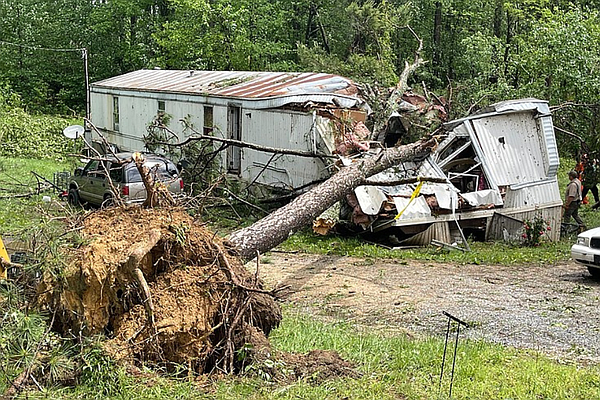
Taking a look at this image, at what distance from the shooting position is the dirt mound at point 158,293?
583 cm

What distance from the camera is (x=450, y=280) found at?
11.7 metres

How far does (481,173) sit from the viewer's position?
52.0 feet

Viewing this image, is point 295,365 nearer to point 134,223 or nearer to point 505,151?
point 134,223

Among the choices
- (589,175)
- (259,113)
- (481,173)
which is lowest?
(589,175)

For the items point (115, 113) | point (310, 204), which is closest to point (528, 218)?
point (310, 204)

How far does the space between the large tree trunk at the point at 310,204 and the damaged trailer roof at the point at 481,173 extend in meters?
0.75

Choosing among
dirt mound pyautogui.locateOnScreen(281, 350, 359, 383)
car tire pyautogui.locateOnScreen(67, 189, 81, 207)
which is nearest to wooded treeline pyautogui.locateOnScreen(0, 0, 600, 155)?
car tire pyautogui.locateOnScreen(67, 189, 81, 207)

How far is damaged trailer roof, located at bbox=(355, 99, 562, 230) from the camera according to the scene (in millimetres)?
14477

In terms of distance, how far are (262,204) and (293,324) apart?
346 inches

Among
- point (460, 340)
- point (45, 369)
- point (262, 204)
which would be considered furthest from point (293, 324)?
point (262, 204)

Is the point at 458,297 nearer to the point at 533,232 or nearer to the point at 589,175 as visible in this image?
the point at 533,232

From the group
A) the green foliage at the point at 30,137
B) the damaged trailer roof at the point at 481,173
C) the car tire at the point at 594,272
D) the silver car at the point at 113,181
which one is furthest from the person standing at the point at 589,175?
the green foliage at the point at 30,137

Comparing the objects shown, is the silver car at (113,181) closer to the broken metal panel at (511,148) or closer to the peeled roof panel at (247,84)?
the peeled roof panel at (247,84)

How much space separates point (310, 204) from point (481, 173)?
635cm
